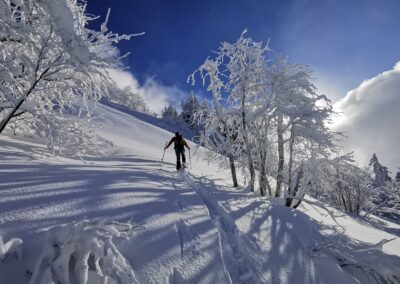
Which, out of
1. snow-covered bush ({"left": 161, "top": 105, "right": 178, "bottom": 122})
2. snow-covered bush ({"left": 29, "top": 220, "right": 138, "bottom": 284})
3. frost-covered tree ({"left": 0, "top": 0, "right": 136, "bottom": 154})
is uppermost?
snow-covered bush ({"left": 161, "top": 105, "right": 178, "bottom": 122})

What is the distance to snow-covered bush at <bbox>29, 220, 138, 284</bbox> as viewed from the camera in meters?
3.31

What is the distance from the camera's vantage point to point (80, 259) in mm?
3498

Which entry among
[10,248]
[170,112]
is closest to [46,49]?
[10,248]

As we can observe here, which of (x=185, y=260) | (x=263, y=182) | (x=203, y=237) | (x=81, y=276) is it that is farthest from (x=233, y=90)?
(x=81, y=276)

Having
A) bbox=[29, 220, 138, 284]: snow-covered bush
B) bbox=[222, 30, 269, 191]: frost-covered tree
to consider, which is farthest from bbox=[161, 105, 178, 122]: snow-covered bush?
bbox=[29, 220, 138, 284]: snow-covered bush

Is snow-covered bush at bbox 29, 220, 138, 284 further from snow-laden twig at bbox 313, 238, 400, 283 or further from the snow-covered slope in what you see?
snow-laden twig at bbox 313, 238, 400, 283

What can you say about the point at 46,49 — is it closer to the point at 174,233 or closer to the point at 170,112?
the point at 174,233

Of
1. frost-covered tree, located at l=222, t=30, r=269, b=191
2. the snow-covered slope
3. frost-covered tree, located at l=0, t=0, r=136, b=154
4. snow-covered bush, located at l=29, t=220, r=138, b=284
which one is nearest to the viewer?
snow-covered bush, located at l=29, t=220, r=138, b=284

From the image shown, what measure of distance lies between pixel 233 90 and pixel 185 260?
34.4 feet

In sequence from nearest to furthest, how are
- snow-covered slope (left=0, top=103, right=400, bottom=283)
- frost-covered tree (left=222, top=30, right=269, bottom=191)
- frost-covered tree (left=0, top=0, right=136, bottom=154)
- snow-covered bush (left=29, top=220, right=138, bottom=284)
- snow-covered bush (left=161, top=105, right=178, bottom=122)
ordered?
snow-covered bush (left=29, top=220, right=138, bottom=284) → snow-covered slope (left=0, top=103, right=400, bottom=283) → frost-covered tree (left=0, top=0, right=136, bottom=154) → frost-covered tree (left=222, top=30, right=269, bottom=191) → snow-covered bush (left=161, top=105, right=178, bottom=122)

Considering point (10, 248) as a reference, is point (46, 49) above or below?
above

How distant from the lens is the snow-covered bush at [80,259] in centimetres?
331

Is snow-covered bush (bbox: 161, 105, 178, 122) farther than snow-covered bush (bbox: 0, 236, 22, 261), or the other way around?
snow-covered bush (bbox: 161, 105, 178, 122)

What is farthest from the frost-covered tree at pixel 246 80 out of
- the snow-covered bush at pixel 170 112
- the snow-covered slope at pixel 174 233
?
the snow-covered bush at pixel 170 112
